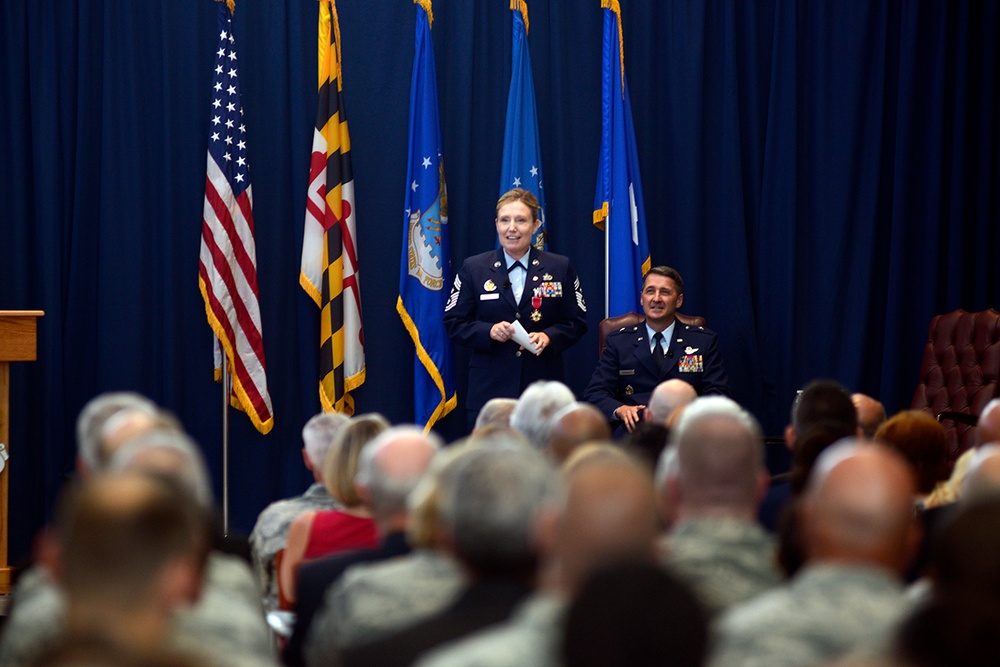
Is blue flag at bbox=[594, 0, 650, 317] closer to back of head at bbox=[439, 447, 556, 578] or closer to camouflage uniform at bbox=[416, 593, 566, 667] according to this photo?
back of head at bbox=[439, 447, 556, 578]

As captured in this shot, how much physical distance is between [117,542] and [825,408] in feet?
8.42

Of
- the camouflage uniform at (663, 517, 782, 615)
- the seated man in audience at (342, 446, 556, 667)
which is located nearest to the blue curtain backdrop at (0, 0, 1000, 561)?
the camouflage uniform at (663, 517, 782, 615)

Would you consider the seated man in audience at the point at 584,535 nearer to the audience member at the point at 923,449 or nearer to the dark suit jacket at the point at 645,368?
the audience member at the point at 923,449

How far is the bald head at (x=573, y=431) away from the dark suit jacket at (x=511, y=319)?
2552 millimetres

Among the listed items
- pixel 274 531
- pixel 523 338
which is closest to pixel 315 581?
pixel 274 531

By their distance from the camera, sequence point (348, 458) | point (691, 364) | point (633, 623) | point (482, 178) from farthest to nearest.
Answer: point (482, 178) < point (691, 364) < point (348, 458) < point (633, 623)

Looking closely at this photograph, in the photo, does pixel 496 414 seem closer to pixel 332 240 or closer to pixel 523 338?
pixel 523 338

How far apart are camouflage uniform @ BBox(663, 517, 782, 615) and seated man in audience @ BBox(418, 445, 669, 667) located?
1.37 ft

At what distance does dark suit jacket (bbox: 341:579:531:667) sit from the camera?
1756 mm

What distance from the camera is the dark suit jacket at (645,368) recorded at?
19.0ft

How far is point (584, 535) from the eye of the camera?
171 centimetres

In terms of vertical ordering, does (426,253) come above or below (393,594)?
above

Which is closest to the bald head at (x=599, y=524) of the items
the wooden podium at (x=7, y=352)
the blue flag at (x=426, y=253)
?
the wooden podium at (x=7, y=352)

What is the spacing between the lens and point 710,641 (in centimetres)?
145
